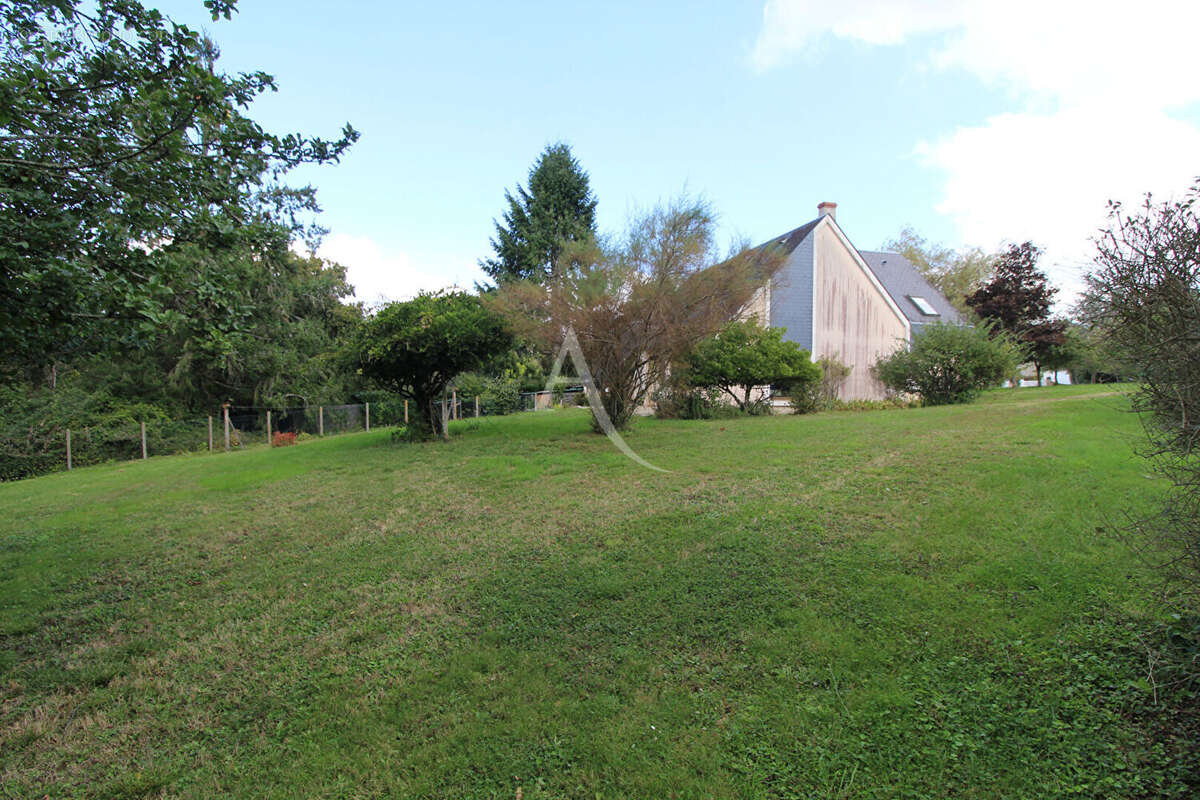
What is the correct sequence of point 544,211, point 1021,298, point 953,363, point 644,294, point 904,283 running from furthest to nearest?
point 544,211
point 904,283
point 1021,298
point 953,363
point 644,294

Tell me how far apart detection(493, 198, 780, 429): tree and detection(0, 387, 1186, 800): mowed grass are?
5.05m

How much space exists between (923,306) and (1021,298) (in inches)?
167

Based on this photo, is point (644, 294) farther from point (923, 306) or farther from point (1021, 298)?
point (1021, 298)

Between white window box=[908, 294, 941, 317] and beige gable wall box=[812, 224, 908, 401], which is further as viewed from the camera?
white window box=[908, 294, 941, 317]

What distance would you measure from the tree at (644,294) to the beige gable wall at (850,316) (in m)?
10.5

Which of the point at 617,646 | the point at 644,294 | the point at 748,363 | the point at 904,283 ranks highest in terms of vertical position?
the point at 904,283

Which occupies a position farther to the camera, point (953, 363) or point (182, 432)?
point (182, 432)

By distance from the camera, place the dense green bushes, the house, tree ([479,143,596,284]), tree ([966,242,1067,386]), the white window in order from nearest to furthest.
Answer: the dense green bushes → the house → tree ([966,242,1067,386]) → the white window → tree ([479,143,596,284])

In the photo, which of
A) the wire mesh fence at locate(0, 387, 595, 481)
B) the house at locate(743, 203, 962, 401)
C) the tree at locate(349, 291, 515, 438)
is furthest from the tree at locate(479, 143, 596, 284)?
the tree at locate(349, 291, 515, 438)

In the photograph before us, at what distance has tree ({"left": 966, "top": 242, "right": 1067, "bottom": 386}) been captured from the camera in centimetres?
2423

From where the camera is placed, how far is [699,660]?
3.13 m

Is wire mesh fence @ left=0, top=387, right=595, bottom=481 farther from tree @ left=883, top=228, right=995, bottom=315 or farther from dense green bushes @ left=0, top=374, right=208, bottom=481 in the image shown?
tree @ left=883, top=228, right=995, bottom=315

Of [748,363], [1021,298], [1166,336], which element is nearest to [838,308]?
[748,363]

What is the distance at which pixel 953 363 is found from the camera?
16.1m
